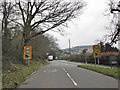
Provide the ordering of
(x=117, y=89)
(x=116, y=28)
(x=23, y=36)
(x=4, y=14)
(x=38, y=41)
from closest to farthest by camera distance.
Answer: (x=117, y=89)
(x=4, y=14)
(x=116, y=28)
(x=23, y=36)
(x=38, y=41)

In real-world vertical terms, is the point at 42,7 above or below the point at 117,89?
above

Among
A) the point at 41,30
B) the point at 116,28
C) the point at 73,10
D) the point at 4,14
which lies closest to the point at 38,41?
the point at 41,30

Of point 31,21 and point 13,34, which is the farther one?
point 31,21

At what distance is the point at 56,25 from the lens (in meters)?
45.3

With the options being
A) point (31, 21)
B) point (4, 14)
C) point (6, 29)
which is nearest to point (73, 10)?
point (31, 21)

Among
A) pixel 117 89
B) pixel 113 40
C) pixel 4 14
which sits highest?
pixel 4 14

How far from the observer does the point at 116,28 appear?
29.3m

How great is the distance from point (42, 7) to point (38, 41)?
1704 centimetres

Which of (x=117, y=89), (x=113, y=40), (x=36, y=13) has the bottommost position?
(x=117, y=89)

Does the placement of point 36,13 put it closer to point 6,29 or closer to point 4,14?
point 6,29

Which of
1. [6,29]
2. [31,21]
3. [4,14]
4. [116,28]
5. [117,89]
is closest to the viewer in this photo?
[117,89]

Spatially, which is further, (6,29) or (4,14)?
(6,29)

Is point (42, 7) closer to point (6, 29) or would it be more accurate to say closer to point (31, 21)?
point (31, 21)

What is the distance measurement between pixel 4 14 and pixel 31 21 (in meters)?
20.4
